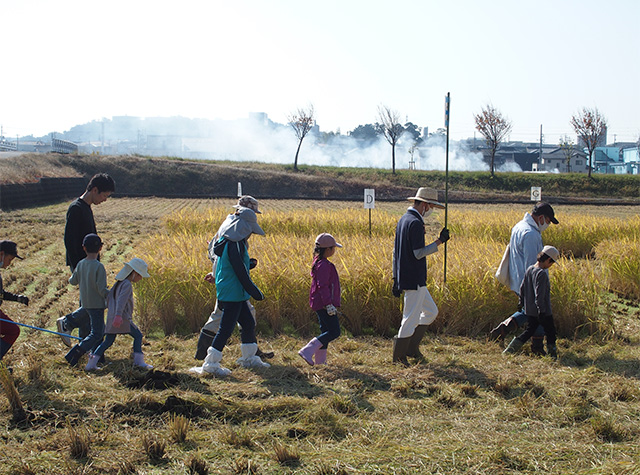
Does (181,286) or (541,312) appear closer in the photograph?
(541,312)

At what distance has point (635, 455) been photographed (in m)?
3.44

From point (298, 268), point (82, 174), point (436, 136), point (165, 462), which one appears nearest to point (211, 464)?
point (165, 462)

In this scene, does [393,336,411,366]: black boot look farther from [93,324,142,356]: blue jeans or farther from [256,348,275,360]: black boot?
[93,324,142,356]: blue jeans

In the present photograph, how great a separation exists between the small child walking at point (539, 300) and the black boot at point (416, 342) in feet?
2.72

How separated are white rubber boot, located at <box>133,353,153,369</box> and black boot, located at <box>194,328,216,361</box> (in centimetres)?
47

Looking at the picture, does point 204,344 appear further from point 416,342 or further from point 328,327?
point 416,342

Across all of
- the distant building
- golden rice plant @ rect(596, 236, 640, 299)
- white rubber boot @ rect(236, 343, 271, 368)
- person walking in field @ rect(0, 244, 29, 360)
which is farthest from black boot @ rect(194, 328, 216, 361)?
the distant building

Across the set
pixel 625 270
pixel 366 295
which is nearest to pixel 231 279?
pixel 366 295

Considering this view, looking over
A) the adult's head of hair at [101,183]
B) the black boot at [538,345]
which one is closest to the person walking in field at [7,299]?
the adult's head of hair at [101,183]

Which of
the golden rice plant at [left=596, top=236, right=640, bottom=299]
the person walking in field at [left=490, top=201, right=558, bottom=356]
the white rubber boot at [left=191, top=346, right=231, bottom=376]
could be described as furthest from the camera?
the golden rice plant at [left=596, top=236, right=640, bottom=299]

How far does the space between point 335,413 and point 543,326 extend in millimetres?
2450

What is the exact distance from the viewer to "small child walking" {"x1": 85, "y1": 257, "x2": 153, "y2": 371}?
16.5 ft

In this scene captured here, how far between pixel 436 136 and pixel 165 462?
8407 cm

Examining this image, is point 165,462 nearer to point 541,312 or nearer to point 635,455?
point 635,455
